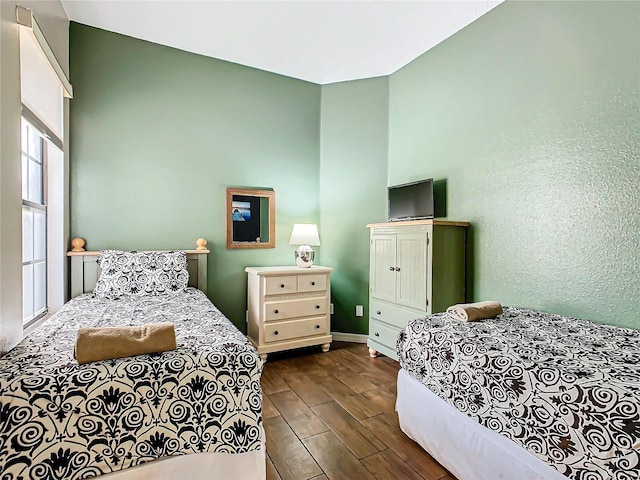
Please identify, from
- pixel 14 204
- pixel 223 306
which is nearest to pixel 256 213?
pixel 223 306

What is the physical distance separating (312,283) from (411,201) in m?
1.20

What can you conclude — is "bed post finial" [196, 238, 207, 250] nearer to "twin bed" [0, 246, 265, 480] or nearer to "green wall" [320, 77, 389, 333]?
"green wall" [320, 77, 389, 333]

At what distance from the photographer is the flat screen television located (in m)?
3.02

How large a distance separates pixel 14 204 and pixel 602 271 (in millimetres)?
3138

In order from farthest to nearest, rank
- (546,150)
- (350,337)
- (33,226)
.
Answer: (350,337), (33,226), (546,150)

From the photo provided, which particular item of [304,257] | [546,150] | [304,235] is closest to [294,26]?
[304,235]

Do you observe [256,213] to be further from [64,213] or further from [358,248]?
[64,213]

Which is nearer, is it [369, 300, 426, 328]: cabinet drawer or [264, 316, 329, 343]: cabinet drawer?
[369, 300, 426, 328]: cabinet drawer

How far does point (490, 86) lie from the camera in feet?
8.80

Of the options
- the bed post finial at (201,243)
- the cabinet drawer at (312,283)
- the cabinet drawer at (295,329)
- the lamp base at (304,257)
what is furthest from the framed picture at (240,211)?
the cabinet drawer at (295,329)

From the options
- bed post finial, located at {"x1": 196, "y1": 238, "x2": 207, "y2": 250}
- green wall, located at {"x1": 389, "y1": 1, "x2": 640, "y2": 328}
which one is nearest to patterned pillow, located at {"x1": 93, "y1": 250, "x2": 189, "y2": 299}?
bed post finial, located at {"x1": 196, "y1": 238, "x2": 207, "y2": 250}

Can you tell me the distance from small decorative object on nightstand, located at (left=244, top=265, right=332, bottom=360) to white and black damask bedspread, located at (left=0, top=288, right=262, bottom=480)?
156 centimetres

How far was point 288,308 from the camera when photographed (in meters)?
3.21

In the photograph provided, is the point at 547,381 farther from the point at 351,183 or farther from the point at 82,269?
the point at 82,269
